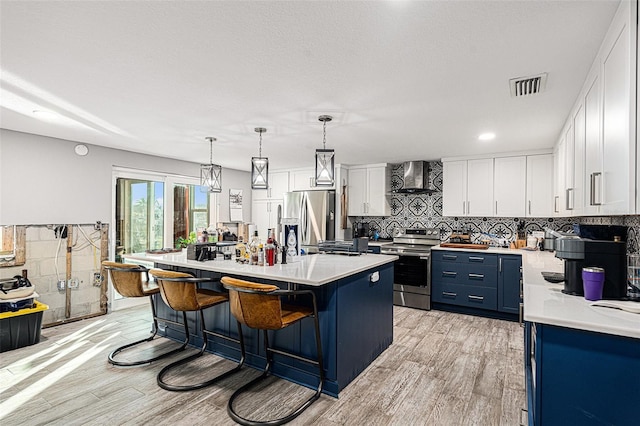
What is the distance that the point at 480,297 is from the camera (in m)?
4.43

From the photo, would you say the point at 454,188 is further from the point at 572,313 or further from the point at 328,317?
the point at 572,313

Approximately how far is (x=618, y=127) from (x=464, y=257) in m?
3.28

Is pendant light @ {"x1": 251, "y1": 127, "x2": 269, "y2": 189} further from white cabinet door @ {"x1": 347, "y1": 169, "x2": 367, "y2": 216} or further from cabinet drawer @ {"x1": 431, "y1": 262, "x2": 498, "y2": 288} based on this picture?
cabinet drawer @ {"x1": 431, "y1": 262, "x2": 498, "y2": 288}

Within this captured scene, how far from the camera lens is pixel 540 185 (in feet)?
14.6

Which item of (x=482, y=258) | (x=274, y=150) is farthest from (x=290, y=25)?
(x=482, y=258)

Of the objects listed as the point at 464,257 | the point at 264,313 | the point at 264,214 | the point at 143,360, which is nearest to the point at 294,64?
the point at 264,313

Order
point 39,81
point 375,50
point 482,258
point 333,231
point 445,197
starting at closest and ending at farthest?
point 375,50 → point 39,81 → point 482,258 → point 445,197 → point 333,231

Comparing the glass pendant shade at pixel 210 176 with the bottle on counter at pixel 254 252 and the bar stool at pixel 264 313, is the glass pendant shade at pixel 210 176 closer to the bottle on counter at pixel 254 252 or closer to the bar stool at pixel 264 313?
the bottle on counter at pixel 254 252

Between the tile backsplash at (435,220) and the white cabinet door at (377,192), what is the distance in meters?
0.26

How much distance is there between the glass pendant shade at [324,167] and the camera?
10.3 ft

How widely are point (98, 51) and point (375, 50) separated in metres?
1.61

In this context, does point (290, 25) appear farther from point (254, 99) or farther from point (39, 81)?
point (39, 81)

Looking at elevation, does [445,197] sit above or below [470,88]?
below

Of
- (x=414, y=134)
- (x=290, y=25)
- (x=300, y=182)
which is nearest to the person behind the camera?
(x=290, y=25)
